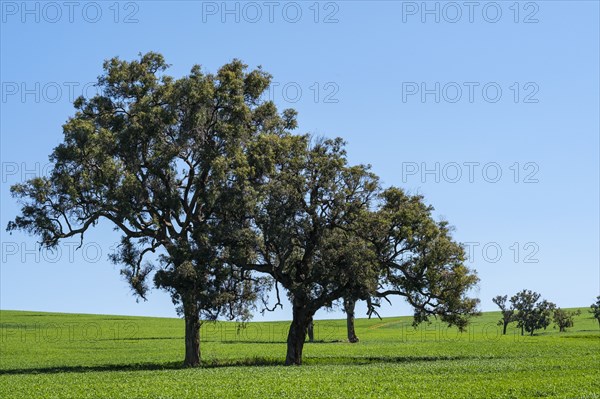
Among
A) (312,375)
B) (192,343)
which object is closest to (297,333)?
(192,343)

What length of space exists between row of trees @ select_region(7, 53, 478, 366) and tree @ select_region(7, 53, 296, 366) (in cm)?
10

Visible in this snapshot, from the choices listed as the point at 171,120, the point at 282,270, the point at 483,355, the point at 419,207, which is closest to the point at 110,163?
Result: the point at 171,120

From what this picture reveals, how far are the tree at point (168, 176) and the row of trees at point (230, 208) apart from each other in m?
0.10

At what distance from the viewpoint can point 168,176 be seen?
53719 mm

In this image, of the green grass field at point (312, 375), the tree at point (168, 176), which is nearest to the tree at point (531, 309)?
the green grass field at point (312, 375)

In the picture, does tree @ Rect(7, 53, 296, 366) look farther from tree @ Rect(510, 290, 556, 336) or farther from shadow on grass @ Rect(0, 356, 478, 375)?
tree @ Rect(510, 290, 556, 336)

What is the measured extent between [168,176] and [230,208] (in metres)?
6.28

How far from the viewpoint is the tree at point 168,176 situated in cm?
5091

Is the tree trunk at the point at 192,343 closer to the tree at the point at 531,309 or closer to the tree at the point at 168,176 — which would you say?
the tree at the point at 168,176

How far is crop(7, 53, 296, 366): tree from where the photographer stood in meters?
50.9

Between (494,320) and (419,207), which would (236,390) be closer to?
(419,207)

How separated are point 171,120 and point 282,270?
1359cm

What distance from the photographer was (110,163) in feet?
169

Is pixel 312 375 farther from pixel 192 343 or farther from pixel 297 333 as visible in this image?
pixel 192 343
